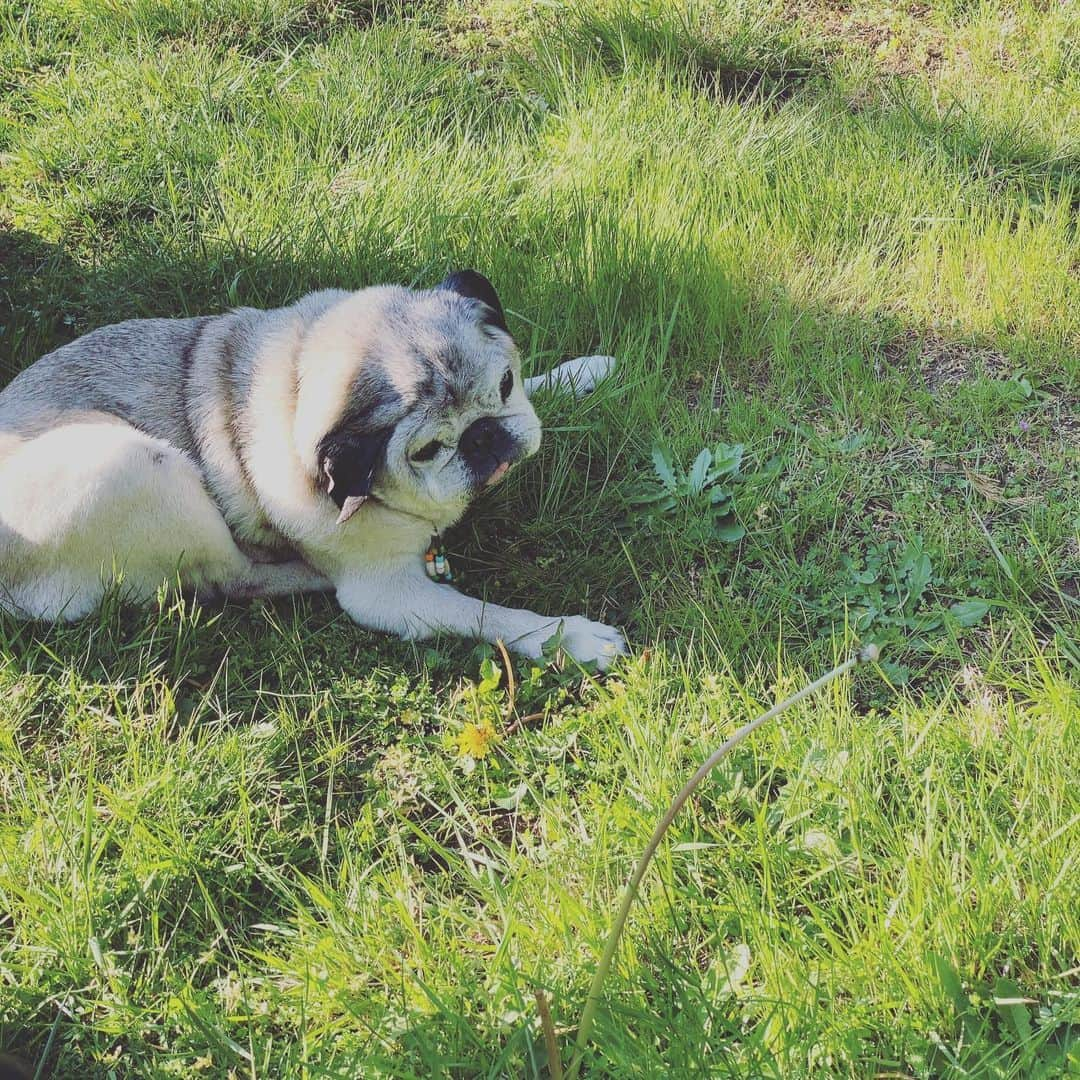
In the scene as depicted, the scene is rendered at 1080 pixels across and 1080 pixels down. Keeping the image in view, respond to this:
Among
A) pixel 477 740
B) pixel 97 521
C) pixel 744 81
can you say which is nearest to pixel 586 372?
pixel 477 740

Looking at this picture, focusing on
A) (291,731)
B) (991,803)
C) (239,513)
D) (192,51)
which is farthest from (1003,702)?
(192,51)

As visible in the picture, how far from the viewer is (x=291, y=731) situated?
3.28 meters

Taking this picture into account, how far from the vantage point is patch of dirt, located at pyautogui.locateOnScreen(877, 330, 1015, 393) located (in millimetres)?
4043

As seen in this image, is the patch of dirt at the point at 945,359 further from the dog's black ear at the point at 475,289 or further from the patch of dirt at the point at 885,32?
the patch of dirt at the point at 885,32

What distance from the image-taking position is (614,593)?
369 centimetres

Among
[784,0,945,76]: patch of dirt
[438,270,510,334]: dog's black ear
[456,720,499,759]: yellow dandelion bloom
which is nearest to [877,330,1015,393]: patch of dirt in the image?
[438,270,510,334]: dog's black ear

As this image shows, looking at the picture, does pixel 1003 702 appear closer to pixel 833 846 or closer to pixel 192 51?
pixel 833 846

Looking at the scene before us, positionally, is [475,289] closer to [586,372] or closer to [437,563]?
[586,372]

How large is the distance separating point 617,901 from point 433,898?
21.9 inches

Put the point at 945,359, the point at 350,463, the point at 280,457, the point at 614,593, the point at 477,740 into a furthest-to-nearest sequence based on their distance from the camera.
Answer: the point at 945,359 → the point at 614,593 → the point at 280,457 → the point at 350,463 → the point at 477,740

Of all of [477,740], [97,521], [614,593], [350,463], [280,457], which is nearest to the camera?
[477,740]

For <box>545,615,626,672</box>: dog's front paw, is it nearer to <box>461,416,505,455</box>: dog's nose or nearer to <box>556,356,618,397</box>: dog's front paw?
<box>461,416,505,455</box>: dog's nose

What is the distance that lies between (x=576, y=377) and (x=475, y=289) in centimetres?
75

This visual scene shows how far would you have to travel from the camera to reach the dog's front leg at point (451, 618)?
343 cm
